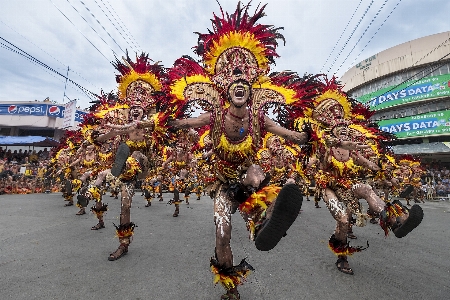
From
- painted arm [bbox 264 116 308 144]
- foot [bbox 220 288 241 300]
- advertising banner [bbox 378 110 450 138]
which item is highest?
advertising banner [bbox 378 110 450 138]

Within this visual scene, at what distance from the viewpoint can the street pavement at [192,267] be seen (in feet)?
9.61

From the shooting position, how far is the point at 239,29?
3.70 m

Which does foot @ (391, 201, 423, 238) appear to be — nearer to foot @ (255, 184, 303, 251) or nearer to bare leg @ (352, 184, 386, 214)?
bare leg @ (352, 184, 386, 214)

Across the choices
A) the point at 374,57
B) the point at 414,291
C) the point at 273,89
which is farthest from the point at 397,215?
the point at 374,57

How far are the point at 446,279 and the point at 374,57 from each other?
4058 cm

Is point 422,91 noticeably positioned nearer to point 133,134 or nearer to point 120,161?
point 133,134

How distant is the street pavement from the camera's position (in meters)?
2.93

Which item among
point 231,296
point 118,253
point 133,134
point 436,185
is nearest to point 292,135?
point 231,296

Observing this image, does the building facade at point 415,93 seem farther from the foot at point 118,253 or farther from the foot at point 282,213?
the foot at point 282,213

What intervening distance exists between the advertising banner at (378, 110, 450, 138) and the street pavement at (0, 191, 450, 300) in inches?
1090

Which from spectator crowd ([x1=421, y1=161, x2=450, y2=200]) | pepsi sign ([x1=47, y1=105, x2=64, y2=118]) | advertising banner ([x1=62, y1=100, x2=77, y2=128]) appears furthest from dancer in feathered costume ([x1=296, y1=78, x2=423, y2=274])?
pepsi sign ([x1=47, y1=105, x2=64, y2=118])

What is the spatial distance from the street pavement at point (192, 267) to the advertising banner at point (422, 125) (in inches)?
1090

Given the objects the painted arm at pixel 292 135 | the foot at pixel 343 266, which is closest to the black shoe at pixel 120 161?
the painted arm at pixel 292 135

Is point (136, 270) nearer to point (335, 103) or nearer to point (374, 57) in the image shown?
point (335, 103)
